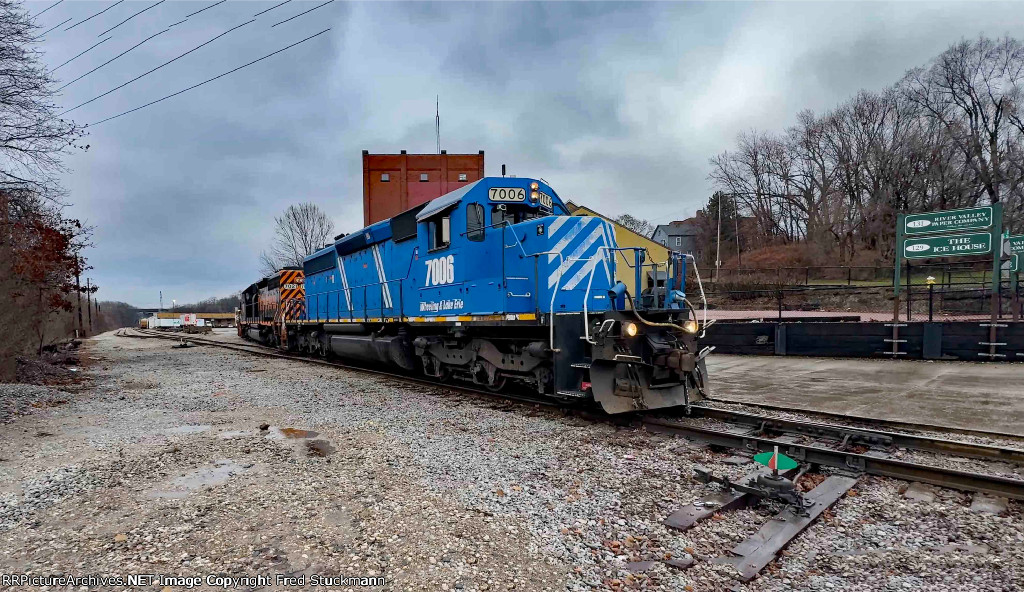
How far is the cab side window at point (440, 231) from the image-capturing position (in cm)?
875

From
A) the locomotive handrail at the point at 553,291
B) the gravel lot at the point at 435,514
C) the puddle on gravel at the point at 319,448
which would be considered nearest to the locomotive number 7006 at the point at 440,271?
the locomotive handrail at the point at 553,291

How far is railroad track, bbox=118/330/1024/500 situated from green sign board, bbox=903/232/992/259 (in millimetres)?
8766

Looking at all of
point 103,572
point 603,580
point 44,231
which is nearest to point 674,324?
point 603,580

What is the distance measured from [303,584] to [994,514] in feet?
15.8

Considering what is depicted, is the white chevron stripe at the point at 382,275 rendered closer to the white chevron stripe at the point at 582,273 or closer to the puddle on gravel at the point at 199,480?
the white chevron stripe at the point at 582,273

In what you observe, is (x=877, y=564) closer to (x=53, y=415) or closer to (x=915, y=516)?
(x=915, y=516)

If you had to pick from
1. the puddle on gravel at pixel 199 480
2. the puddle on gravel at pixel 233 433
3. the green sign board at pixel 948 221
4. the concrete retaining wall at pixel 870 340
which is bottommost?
the puddle on gravel at pixel 233 433

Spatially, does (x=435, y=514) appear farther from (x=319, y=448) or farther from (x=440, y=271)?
(x=440, y=271)

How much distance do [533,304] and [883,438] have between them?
427cm

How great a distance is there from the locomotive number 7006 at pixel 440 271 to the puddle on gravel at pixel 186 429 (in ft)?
13.2

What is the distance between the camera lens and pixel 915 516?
391 centimetres

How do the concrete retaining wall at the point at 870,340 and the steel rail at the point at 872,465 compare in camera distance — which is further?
the concrete retaining wall at the point at 870,340

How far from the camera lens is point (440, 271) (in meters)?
9.12

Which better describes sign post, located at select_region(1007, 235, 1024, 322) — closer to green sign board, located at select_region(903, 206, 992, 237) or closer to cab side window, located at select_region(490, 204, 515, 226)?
green sign board, located at select_region(903, 206, 992, 237)
